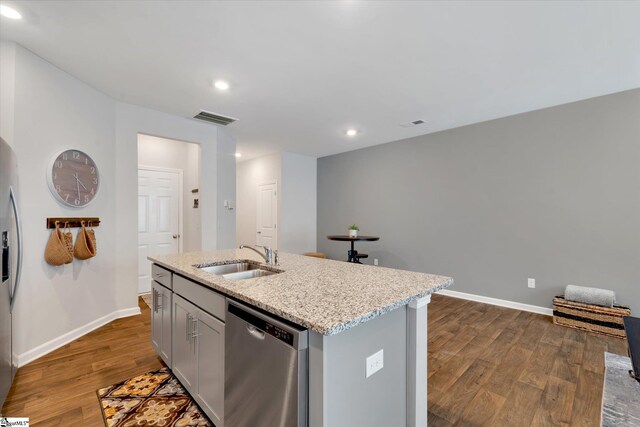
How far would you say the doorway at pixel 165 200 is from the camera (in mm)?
4574

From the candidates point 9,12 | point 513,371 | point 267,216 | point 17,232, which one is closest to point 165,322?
point 17,232

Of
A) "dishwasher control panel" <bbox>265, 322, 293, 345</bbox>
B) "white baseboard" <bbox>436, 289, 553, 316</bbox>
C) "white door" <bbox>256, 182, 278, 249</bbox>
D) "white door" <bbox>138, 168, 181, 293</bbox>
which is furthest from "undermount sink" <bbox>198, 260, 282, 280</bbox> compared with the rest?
"white door" <bbox>256, 182, 278, 249</bbox>

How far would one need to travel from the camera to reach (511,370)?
2340 mm

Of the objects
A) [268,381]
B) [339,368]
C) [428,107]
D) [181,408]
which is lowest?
[181,408]

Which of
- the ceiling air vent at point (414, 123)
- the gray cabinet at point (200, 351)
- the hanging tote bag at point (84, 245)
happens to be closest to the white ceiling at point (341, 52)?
the ceiling air vent at point (414, 123)

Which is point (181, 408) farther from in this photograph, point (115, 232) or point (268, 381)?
point (115, 232)

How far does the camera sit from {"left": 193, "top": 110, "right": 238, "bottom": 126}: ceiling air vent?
3902mm

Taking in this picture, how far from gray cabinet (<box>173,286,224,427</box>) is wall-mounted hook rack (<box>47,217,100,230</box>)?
5.49 feet

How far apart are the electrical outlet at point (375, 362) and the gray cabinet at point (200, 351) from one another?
0.80 meters

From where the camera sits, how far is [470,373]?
2.29 meters

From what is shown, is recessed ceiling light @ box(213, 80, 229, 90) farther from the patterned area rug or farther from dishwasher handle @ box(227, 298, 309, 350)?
the patterned area rug

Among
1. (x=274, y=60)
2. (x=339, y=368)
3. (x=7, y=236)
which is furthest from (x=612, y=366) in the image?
(x=7, y=236)

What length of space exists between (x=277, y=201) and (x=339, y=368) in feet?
17.2

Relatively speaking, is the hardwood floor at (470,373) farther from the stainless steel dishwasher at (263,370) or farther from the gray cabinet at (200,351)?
the stainless steel dishwasher at (263,370)
